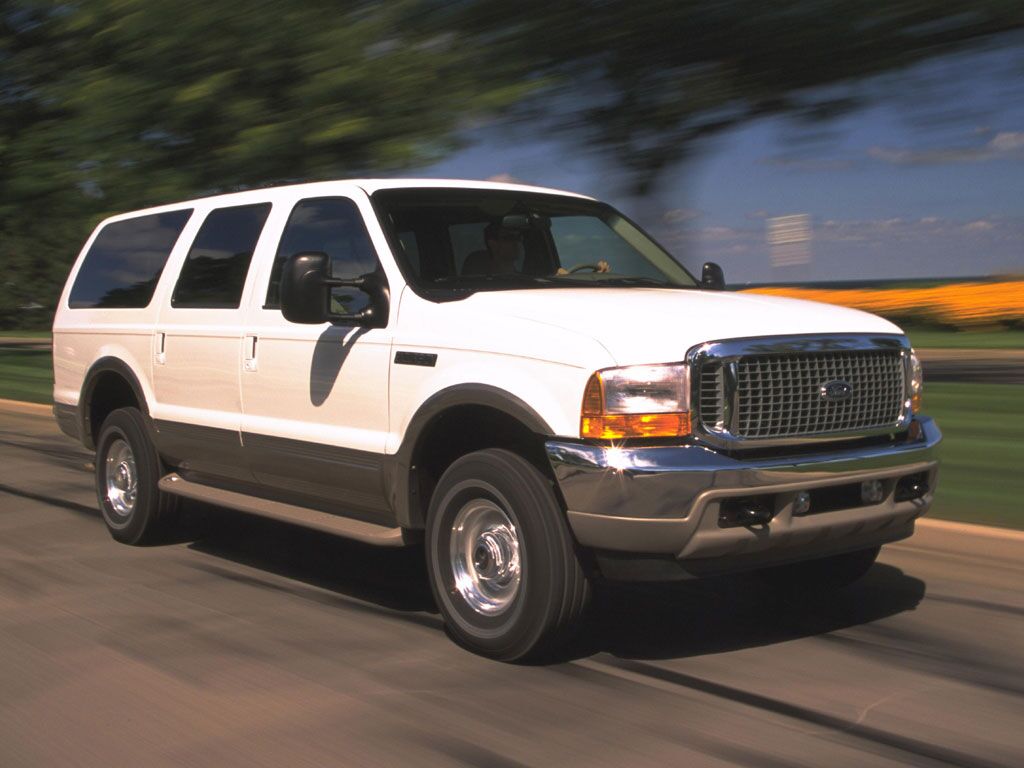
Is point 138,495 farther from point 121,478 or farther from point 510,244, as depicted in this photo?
point 510,244

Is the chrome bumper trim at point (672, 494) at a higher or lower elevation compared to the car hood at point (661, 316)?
lower

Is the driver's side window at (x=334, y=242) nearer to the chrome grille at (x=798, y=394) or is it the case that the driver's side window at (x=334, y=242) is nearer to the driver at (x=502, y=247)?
the driver at (x=502, y=247)

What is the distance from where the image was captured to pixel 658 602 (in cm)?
649

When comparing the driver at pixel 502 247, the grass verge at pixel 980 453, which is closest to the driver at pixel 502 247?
the driver at pixel 502 247

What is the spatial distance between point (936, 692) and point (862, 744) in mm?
729

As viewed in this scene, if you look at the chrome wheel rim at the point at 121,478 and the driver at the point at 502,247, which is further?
the chrome wheel rim at the point at 121,478

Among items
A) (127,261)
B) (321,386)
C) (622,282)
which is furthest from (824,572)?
(127,261)

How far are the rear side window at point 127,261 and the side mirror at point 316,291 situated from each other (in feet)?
7.19

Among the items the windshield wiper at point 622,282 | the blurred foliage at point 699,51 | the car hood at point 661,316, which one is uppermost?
the blurred foliage at point 699,51

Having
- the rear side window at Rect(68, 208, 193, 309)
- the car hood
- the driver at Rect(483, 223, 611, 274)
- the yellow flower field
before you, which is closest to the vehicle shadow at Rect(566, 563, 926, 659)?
the car hood

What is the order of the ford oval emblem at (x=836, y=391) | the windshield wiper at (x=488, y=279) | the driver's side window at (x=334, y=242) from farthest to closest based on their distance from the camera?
the driver's side window at (x=334, y=242) < the windshield wiper at (x=488, y=279) < the ford oval emblem at (x=836, y=391)

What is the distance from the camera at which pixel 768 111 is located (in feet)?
38.5

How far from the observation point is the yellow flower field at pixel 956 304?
30781 mm

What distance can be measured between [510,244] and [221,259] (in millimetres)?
1729
